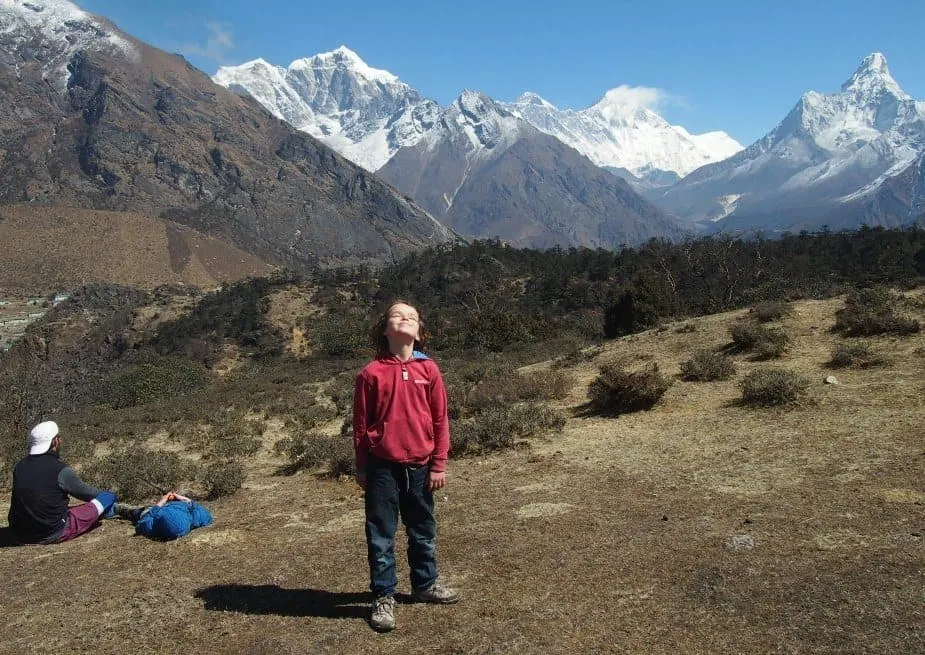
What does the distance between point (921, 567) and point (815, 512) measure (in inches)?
51.8

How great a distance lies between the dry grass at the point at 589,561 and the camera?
12.9ft

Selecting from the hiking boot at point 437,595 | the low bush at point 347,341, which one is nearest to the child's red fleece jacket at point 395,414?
the hiking boot at point 437,595

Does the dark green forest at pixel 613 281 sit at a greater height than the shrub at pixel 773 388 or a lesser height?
greater

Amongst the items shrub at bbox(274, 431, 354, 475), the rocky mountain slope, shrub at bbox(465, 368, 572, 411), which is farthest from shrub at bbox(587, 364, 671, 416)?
the rocky mountain slope

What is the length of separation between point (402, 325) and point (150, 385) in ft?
88.1

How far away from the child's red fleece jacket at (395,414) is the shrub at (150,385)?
2480 centimetres

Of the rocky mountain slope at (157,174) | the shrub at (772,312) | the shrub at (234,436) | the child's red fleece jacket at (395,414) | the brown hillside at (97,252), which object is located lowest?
the shrub at (234,436)

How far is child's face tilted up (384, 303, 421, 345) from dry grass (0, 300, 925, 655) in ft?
6.42

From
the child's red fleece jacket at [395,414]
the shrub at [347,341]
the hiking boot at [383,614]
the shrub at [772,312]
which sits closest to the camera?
the hiking boot at [383,614]

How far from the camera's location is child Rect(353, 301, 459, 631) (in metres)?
4.31

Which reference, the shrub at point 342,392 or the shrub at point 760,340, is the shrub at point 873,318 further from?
the shrub at point 342,392

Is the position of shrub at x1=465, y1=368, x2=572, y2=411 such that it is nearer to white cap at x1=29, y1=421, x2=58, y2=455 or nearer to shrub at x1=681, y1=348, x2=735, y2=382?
shrub at x1=681, y1=348, x2=735, y2=382

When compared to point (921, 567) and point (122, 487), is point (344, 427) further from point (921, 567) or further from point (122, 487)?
point (921, 567)

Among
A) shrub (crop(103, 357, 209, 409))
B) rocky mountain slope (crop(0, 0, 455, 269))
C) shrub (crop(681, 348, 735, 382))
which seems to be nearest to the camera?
shrub (crop(681, 348, 735, 382))
